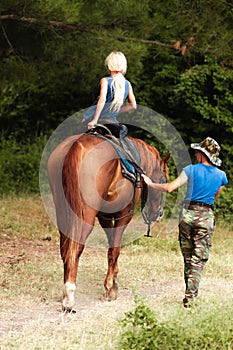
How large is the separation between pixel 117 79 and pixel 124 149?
72cm

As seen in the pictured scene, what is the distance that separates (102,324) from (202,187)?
1659 millimetres

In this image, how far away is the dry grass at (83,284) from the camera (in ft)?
19.7

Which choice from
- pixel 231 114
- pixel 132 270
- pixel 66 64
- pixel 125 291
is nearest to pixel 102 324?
pixel 125 291

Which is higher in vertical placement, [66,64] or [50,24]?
[50,24]

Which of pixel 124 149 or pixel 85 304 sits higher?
pixel 124 149

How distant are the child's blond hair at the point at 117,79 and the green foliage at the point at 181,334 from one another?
2804mm

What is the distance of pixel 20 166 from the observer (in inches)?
720

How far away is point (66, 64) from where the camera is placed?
49.0 feet

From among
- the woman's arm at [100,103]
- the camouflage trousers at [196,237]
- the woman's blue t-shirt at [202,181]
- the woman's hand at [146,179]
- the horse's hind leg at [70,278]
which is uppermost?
the woman's arm at [100,103]

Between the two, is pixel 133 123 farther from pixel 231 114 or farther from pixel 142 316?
pixel 142 316

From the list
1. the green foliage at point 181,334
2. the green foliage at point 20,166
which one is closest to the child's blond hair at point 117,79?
the green foliage at point 181,334

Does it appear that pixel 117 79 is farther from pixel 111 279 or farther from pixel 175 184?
pixel 111 279

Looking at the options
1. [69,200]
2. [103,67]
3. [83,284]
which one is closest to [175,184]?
[69,200]

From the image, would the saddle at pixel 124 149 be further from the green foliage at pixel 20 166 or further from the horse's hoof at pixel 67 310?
the green foliage at pixel 20 166
